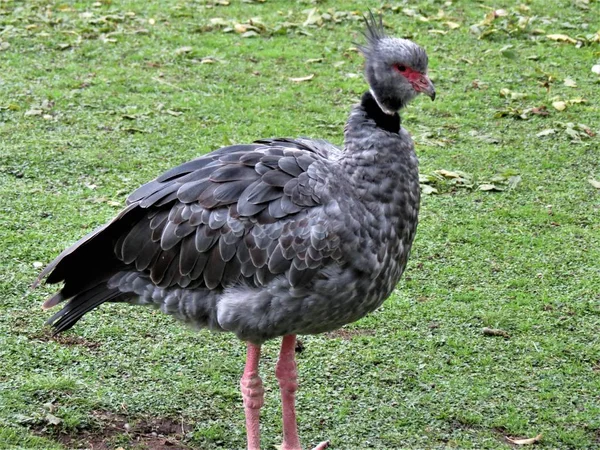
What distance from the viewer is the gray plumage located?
14.0 feet

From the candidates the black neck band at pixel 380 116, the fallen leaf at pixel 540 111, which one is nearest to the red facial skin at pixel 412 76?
the black neck band at pixel 380 116

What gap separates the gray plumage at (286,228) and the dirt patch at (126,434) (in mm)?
563

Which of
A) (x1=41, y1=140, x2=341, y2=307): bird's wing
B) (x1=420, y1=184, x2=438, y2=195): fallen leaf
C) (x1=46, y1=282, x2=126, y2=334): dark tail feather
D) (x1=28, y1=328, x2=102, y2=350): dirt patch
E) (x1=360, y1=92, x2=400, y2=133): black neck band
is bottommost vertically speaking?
(x1=420, y1=184, x2=438, y2=195): fallen leaf

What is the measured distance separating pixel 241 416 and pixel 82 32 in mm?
6470

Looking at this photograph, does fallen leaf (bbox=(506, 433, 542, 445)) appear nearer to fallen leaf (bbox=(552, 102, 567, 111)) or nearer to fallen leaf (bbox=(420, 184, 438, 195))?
fallen leaf (bbox=(420, 184, 438, 195))

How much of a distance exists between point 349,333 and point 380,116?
5.51 ft

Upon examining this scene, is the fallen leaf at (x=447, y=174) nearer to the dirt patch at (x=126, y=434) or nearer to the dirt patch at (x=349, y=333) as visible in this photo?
the dirt patch at (x=349, y=333)

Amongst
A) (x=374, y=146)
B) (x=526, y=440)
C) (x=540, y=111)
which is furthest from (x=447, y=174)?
(x=374, y=146)

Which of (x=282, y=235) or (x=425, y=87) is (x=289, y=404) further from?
(x=425, y=87)

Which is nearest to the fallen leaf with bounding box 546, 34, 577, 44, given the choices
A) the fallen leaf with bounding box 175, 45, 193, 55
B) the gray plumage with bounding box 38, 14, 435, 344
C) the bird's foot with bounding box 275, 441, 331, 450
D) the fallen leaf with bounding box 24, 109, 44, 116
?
the fallen leaf with bounding box 175, 45, 193, 55

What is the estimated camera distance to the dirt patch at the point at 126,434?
15.3 feet

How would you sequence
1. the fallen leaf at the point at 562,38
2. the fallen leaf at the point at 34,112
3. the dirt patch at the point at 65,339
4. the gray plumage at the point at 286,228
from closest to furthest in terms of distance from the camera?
the gray plumage at the point at 286,228, the dirt patch at the point at 65,339, the fallen leaf at the point at 34,112, the fallen leaf at the point at 562,38

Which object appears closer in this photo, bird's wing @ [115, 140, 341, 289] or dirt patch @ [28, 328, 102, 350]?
bird's wing @ [115, 140, 341, 289]

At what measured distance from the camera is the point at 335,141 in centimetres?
793
